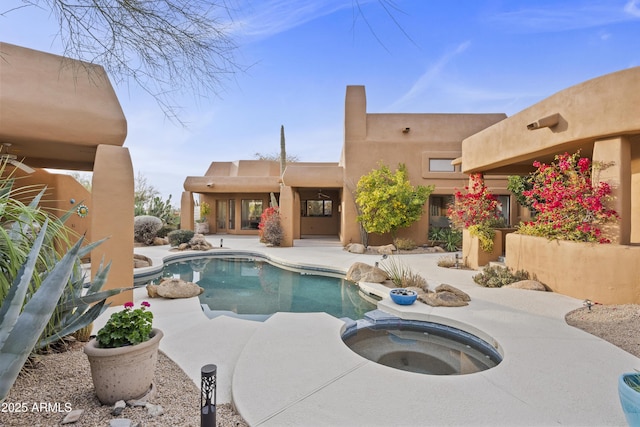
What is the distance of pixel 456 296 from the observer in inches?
233

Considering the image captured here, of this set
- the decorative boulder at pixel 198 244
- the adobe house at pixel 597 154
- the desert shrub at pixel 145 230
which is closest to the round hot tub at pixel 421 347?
the adobe house at pixel 597 154

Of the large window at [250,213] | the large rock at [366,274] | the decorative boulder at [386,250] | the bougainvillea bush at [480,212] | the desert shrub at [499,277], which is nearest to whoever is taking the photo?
the desert shrub at [499,277]

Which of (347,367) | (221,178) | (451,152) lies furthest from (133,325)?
(221,178)

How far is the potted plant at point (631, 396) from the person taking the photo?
2.01m

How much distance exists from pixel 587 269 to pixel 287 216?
11.2 m

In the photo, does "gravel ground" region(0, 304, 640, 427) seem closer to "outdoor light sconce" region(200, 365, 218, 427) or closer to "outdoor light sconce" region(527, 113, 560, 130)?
"outdoor light sconce" region(200, 365, 218, 427)

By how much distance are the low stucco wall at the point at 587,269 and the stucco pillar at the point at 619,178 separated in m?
0.32

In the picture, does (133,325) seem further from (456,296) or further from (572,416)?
(456,296)

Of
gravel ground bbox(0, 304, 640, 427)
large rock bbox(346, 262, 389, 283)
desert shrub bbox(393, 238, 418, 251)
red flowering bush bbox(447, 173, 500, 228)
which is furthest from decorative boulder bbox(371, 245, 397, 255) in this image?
gravel ground bbox(0, 304, 640, 427)

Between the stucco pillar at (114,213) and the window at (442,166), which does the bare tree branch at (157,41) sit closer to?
the stucco pillar at (114,213)

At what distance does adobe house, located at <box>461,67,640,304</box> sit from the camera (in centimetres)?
548

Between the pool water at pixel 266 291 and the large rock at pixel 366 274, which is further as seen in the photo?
the large rock at pixel 366 274

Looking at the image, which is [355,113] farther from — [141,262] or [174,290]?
[174,290]

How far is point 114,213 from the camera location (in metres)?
5.79
